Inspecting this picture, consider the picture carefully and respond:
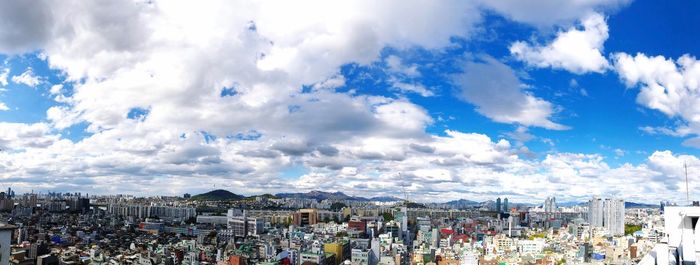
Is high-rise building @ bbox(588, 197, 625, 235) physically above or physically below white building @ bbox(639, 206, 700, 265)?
below

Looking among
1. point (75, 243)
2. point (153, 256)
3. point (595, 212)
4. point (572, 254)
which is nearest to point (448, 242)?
point (572, 254)

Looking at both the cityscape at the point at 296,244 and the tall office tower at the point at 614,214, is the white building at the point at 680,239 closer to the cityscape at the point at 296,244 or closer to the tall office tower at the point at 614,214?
the cityscape at the point at 296,244

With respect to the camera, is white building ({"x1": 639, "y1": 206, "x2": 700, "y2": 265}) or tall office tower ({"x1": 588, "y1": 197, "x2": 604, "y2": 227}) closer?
white building ({"x1": 639, "y1": 206, "x2": 700, "y2": 265})

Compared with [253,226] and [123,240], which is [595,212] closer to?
[253,226]

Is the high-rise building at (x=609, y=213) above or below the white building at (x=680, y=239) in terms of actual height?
below

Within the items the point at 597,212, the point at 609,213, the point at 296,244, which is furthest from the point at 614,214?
the point at 296,244

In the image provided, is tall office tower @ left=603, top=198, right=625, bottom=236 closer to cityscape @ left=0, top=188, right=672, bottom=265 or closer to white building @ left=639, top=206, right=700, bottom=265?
cityscape @ left=0, top=188, right=672, bottom=265

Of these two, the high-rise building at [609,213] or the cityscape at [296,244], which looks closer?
the cityscape at [296,244]

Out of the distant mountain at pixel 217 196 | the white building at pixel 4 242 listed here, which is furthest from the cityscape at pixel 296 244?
the distant mountain at pixel 217 196

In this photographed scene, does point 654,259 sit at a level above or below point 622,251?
above

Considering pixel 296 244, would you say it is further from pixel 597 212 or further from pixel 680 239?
pixel 597 212

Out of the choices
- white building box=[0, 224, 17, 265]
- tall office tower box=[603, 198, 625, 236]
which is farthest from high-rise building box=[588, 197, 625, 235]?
white building box=[0, 224, 17, 265]
